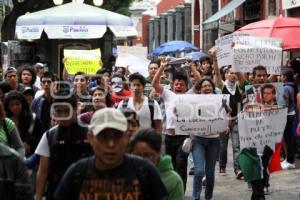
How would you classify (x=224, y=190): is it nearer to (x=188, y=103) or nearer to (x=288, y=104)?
(x=188, y=103)

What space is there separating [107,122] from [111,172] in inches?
10.1

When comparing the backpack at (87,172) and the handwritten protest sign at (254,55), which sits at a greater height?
the handwritten protest sign at (254,55)

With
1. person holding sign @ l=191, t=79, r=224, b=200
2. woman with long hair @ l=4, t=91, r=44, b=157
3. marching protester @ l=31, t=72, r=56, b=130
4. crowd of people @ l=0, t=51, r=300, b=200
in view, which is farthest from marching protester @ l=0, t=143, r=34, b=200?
person holding sign @ l=191, t=79, r=224, b=200

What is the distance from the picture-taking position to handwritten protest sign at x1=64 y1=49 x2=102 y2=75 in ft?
46.9

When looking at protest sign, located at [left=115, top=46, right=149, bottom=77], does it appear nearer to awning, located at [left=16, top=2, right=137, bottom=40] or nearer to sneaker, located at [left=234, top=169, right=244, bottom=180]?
awning, located at [left=16, top=2, right=137, bottom=40]

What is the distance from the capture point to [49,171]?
6016mm

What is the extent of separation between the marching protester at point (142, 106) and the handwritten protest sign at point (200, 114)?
897 millimetres

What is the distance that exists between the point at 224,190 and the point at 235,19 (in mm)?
18116

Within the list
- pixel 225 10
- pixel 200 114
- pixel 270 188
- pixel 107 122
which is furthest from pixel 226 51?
pixel 225 10

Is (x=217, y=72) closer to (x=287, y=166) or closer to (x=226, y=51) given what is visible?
(x=226, y=51)

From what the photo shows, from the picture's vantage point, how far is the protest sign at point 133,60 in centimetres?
1860

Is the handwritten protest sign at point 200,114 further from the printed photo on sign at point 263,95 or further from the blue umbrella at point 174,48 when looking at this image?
the blue umbrella at point 174,48

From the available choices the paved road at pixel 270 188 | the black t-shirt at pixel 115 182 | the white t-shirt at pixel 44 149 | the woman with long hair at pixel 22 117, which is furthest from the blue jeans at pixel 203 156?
the black t-shirt at pixel 115 182

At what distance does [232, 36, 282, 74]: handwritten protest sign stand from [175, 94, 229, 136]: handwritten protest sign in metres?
1.02
